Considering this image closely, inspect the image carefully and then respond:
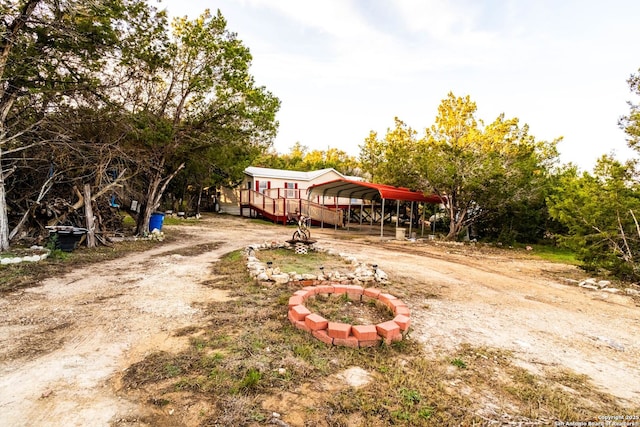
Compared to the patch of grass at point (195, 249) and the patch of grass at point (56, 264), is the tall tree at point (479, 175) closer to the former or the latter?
the patch of grass at point (195, 249)

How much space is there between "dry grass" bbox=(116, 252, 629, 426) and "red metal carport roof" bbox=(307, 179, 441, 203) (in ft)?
35.4

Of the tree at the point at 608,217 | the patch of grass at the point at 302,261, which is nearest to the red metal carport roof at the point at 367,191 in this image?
the patch of grass at the point at 302,261

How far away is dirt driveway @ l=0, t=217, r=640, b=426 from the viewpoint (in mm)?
2230

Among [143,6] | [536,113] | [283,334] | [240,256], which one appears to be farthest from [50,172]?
[536,113]

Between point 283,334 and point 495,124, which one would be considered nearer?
point 283,334

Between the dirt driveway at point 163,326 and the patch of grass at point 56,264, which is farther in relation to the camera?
the patch of grass at point 56,264

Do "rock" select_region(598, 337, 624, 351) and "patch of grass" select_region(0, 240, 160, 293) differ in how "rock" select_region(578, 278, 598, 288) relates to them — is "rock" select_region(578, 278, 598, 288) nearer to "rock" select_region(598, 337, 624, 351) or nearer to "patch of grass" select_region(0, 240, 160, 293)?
"rock" select_region(598, 337, 624, 351)

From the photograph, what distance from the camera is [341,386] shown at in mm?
2422

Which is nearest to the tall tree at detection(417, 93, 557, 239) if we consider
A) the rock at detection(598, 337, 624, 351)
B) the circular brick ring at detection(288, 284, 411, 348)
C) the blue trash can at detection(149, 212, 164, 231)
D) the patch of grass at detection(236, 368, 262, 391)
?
the rock at detection(598, 337, 624, 351)

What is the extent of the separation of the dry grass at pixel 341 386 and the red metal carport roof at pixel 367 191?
1080 cm

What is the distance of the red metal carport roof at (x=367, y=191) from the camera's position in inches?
545

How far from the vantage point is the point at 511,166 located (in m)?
11.9

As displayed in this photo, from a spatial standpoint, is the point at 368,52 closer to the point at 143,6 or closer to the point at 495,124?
the point at 143,6

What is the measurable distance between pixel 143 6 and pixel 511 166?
44.1 feet
